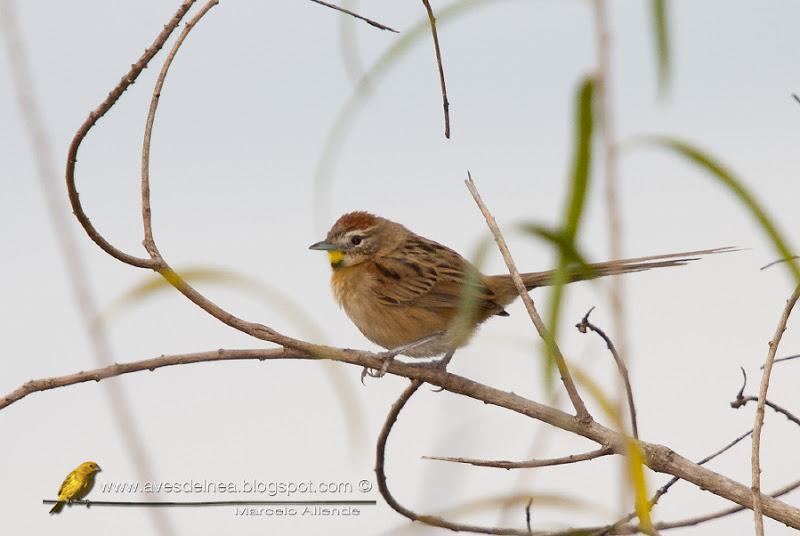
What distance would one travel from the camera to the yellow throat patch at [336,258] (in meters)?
7.68

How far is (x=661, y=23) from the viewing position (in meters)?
1.35

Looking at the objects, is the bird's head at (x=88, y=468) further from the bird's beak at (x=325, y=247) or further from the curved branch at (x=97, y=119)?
the bird's beak at (x=325, y=247)

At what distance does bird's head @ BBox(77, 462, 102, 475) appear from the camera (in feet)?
8.73

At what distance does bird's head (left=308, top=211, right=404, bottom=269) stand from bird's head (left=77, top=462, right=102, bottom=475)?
16.0 feet

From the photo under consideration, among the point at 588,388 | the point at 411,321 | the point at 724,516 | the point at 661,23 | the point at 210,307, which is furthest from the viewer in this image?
the point at 411,321

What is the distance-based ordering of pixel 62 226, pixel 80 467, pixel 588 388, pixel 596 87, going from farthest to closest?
pixel 80 467, pixel 62 226, pixel 588 388, pixel 596 87

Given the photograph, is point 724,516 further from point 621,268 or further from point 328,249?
point 328,249

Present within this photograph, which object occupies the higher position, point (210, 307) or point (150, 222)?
point (150, 222)

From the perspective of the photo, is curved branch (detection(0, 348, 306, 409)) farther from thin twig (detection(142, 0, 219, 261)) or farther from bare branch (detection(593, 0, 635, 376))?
bare branch (detection(593, 0, 635, 376))

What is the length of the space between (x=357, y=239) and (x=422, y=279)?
0.79m

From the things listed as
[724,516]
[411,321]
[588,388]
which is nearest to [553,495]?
[588,388]

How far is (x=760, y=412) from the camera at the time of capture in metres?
2.55

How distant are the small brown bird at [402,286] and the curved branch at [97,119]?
3750mm

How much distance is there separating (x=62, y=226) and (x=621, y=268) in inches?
41.4
